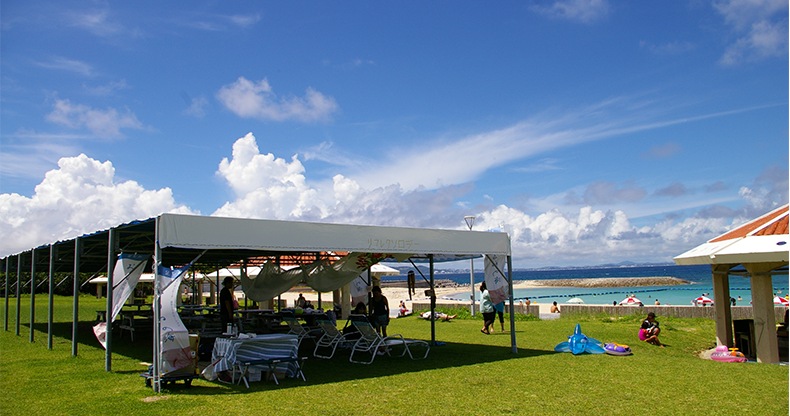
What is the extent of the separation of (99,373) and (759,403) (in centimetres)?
770

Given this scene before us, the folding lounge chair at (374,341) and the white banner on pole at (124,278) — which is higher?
the white banner on pole at (124,278)

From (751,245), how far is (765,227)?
0.95m

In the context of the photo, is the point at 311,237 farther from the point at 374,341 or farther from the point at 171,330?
the point at 374,341

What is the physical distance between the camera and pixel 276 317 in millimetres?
12031

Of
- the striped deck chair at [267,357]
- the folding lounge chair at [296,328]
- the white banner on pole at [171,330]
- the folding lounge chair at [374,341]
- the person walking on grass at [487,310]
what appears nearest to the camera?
the white banner on pole at [171,330]

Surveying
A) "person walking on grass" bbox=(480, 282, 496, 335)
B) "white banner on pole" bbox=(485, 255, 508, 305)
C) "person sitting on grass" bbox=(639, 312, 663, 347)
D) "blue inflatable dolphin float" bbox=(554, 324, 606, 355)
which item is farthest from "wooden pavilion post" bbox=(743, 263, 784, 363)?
"person walking on grass" bbox=(480, 282, 496, 335)

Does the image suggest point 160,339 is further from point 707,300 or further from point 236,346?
point 707,300

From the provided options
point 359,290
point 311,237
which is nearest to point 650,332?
point 359,290

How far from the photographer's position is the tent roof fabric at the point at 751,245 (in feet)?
27.1

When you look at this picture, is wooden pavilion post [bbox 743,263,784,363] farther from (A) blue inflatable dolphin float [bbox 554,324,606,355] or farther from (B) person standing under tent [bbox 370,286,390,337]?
(B) person standing under tent [bbox 370,286,390,337]

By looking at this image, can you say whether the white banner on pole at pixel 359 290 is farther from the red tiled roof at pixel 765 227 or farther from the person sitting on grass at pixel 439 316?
the red tiled roof at pixel 765 227

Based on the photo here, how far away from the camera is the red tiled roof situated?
9062 mm

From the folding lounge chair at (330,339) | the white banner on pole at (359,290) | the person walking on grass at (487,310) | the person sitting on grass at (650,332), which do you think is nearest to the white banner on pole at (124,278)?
the folding lounge chair at (330,339)

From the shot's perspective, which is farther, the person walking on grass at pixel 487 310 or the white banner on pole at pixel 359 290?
the white banner on pole at pixel 359 290
